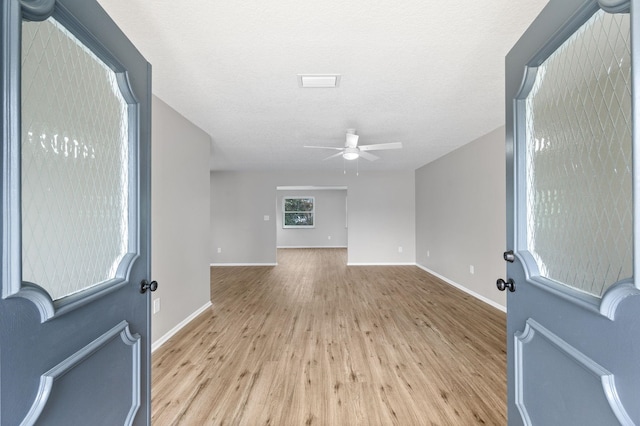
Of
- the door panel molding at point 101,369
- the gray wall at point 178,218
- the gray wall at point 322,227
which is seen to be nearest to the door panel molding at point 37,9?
the door panel molding at point 101,369

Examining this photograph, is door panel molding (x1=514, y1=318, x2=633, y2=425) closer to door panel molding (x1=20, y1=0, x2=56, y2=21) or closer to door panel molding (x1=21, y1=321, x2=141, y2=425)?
door panel molding (x1=21, y1=321, x2=141, y2=425)

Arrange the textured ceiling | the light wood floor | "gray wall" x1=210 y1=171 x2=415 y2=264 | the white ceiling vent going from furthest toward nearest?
1. "gray wall" x1=210 y1=171 x2=415 y2=264
2. the white ceiling vent
3. the light wood floor
4. the textured ceiling

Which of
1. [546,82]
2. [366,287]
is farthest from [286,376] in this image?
[366,287]

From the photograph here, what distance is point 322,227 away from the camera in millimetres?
9477

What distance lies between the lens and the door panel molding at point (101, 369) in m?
0.68

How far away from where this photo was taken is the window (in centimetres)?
948

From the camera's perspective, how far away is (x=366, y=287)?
434cm

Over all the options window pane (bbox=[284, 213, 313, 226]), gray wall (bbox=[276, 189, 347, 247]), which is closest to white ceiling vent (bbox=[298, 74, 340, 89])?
gray wall (bbox=[276, 189, 347, 247])

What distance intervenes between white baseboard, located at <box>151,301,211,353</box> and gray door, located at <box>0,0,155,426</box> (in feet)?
4.31

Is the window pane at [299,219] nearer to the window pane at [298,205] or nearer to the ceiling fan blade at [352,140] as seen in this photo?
the window pane at [298,205]

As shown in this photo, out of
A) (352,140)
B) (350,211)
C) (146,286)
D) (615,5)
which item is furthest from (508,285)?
(350,211)

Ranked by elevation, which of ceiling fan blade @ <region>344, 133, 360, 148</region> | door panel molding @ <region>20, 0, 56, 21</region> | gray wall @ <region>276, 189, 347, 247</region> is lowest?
gray wall @ <region>276, 189, 347, 247</region>

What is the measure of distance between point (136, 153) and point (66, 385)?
0.83 m

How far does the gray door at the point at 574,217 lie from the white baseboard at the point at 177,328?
2.56 metres
